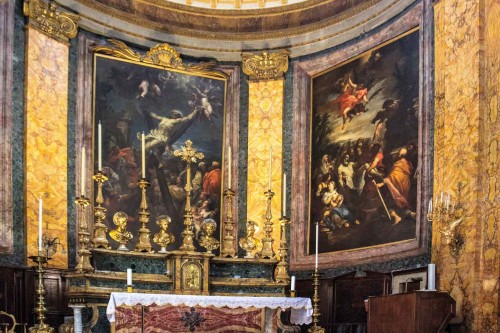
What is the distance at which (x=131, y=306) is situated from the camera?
9.07 m

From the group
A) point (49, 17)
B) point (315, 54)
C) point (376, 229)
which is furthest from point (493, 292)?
point (49, 17)

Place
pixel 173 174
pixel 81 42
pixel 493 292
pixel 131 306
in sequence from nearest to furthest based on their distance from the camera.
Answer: pixel 493 292 → pixel 131 306 → pixel 81 42 → pixel 173 174

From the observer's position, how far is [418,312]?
8109 millimetres

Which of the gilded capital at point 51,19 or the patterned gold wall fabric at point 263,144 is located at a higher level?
the gilded capital at point 51,19

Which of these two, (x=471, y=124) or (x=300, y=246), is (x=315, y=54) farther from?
(x=471, y=124)

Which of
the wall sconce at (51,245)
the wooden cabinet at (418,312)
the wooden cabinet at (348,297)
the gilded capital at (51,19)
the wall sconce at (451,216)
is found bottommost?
the wooden cabinet at (348,297)

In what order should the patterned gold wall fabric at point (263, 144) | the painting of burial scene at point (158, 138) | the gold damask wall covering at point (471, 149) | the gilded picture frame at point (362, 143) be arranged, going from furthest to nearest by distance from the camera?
the patterned gold wall fabric at point (263, 144)
the painting of burial scene at point (158, 138)
the gilded picture frame at point (362, 143)
the gold damask wall covering at point (471, 149)

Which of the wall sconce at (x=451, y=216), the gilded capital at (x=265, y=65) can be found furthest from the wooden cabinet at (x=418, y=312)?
the gilded capital at (x=265, y=65)

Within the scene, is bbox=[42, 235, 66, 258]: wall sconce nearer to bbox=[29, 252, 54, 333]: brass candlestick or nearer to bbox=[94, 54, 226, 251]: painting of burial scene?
bbox=[94, 54, 226, 251]: painting of burial scene

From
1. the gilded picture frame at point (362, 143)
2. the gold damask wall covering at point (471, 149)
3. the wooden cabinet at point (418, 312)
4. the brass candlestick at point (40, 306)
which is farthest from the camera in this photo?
the gilded picture frame at point (362, 143)

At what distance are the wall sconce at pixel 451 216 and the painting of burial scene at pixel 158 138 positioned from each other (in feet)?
16.9

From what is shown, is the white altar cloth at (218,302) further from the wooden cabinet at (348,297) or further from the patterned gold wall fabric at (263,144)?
the patterned gold wall fabric at (263,144)

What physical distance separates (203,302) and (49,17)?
655cm

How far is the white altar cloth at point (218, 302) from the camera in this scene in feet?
28.4
